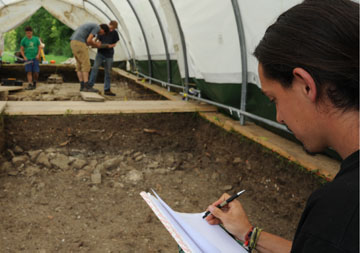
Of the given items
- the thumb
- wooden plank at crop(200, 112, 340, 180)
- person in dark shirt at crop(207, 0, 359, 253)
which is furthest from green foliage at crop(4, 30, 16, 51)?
person in dark shirt at crop(207, 0, 359, 253)

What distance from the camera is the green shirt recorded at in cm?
873

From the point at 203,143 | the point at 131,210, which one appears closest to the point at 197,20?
the point at 203,143

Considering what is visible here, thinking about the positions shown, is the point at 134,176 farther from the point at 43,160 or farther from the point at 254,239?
the point at 254,239

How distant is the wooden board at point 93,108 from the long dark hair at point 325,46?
375 centimetres

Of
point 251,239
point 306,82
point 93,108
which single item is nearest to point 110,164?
point 93,108

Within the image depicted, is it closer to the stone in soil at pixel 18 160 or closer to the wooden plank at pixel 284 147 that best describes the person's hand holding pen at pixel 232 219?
the wooden plank at pixel 284 147

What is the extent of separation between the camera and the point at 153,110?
4.55 meters

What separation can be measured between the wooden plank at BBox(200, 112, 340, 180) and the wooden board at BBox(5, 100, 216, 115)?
592mm

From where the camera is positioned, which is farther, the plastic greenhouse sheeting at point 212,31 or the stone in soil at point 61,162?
the stone in soil at point 61,162

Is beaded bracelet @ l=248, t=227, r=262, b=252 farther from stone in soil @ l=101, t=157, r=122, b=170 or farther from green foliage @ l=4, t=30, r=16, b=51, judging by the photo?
green foliage @ l=4, t=30, r=16, b=51

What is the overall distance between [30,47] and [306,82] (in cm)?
941

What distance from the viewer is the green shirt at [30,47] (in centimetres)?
873

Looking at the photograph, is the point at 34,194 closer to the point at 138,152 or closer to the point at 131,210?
the point at 131,210

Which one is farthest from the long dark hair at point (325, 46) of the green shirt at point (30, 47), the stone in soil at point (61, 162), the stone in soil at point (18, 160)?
the green shirt at point (30, 47)
